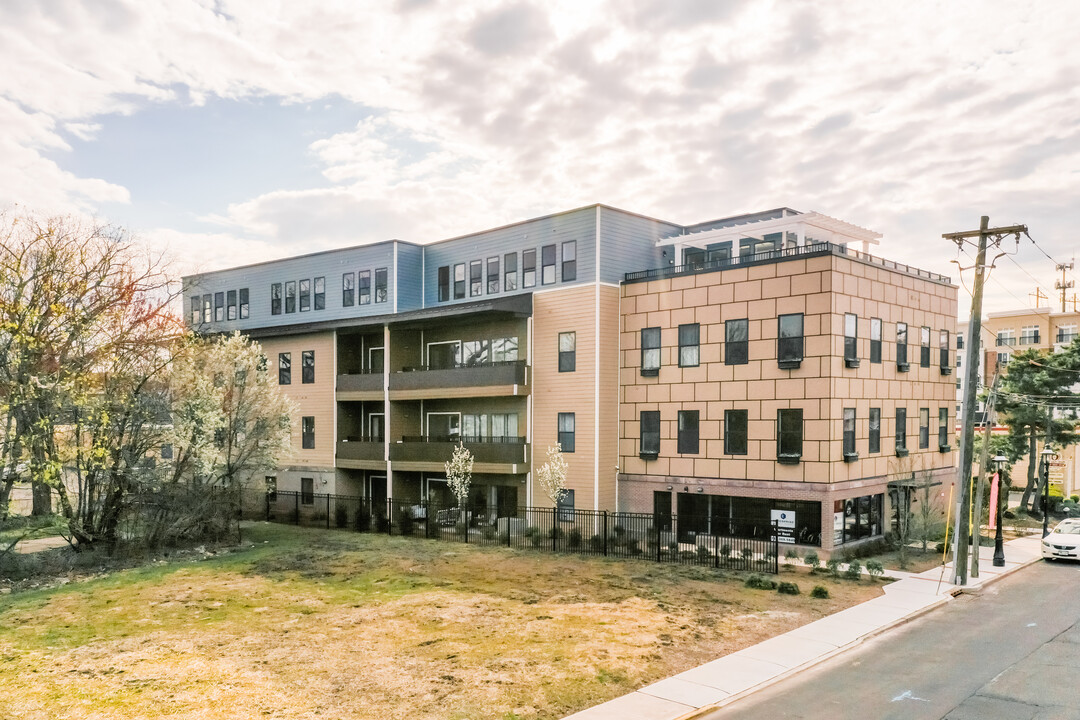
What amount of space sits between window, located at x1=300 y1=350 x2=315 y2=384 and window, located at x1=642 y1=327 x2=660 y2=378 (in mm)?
19570

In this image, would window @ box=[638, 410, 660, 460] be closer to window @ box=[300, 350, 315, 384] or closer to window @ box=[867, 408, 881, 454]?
window @ box=[867, 408, 881, 454]

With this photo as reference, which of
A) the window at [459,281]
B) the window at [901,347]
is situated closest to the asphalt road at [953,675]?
the window at [901,347]

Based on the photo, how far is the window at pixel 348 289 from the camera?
43656 mm

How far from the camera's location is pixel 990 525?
36.0 metres

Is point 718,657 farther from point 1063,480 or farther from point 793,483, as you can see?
point 1063,480

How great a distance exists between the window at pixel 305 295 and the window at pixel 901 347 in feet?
104

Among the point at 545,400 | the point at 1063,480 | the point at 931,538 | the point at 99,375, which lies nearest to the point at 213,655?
the point at 99,375

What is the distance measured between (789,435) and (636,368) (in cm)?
746

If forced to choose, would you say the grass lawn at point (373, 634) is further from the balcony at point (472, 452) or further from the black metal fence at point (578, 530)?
the balcony at point (472, 452)

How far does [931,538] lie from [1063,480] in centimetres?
3878

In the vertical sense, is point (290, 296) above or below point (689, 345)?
above

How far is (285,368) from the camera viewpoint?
147 feet

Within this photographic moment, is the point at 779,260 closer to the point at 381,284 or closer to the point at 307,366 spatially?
the point at 381,284

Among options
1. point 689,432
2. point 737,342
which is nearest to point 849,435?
point 737,342
